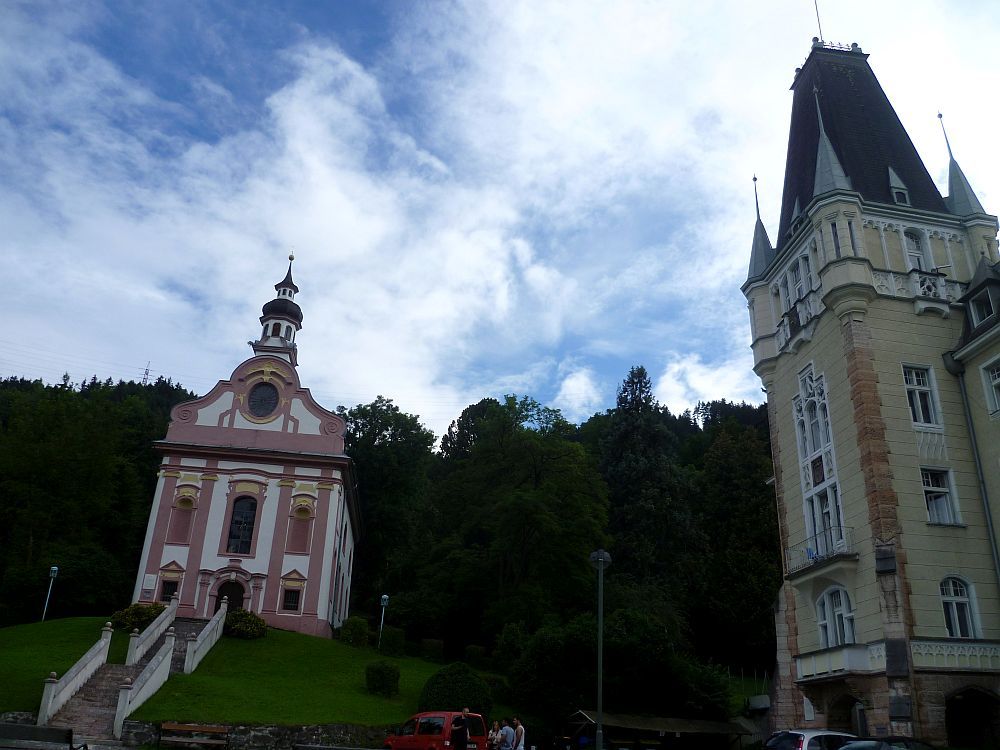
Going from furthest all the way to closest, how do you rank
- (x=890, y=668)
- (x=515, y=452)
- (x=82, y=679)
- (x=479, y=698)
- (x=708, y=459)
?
(x=708, y=459), (x=515, y=452), (x=479, y=698), (x=82, y=679), (x=890, y=668)

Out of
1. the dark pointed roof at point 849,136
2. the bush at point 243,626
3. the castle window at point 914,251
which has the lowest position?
the bush at point 243,626

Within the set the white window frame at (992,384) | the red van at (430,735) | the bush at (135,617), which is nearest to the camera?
the red van at (430,735)

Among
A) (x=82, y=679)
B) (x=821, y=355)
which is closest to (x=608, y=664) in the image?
(x=821, y=355)

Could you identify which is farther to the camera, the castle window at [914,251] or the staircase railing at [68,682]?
the castle window at [914,251]

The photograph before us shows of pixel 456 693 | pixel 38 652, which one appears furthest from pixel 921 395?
pixel 38 652

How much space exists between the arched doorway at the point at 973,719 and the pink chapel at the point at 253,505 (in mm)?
28704

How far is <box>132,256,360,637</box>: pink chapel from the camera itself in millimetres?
41531

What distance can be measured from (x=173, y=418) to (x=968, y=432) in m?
38.1

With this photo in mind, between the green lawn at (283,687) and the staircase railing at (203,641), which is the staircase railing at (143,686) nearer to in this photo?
the green lawn at (283,687)

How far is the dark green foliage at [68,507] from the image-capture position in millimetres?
43938

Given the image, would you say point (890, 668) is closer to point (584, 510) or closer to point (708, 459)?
point (584, 510)

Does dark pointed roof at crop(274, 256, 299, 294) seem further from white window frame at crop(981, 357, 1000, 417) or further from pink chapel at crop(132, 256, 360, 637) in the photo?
white window frame at crop(981, 357, 1000, 417)

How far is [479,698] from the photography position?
28531 mm

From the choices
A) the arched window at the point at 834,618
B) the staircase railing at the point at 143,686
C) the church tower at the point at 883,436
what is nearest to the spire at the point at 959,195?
the church tower at the point at 883,436
